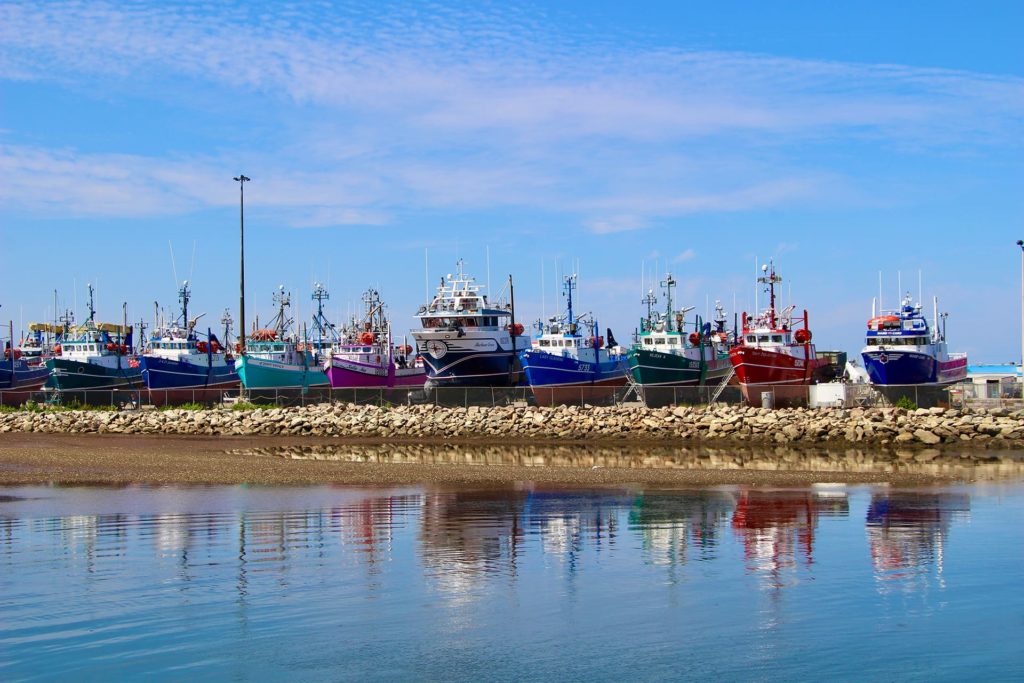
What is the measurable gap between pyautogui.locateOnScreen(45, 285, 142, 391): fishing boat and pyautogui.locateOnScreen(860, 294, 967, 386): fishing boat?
1939 inches

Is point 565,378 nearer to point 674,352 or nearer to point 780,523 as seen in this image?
point 674,352

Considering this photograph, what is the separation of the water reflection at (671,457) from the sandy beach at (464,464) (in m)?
0.04

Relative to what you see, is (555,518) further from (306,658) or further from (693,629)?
(306,658)

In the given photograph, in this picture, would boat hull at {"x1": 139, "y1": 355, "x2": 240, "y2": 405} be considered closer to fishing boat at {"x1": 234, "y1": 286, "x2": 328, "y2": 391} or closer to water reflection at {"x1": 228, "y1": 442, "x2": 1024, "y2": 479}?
fishing boat at {"x1": 234, "y1": 286, "x2": 328, "y2": 391}

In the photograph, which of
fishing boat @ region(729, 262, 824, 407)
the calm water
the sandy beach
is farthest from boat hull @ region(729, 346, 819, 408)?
the calm water

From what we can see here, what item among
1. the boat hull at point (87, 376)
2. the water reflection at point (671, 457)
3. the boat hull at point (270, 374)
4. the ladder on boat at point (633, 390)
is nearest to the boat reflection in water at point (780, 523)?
the water reflection at point (671, 457)

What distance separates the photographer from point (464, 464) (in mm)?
36406

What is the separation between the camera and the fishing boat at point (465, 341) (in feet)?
228

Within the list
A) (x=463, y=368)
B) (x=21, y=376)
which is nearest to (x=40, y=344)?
(x=21, y=376)

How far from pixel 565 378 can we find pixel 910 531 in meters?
48.2

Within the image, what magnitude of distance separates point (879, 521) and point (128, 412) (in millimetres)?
43965

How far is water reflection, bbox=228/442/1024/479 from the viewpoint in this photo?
34.8 m

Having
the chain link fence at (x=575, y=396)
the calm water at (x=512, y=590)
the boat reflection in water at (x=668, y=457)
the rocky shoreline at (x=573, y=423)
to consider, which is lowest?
the calm water at (x=512, y=590)

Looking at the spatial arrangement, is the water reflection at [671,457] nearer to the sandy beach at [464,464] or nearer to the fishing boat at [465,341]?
the sandy beach at [464,464]
